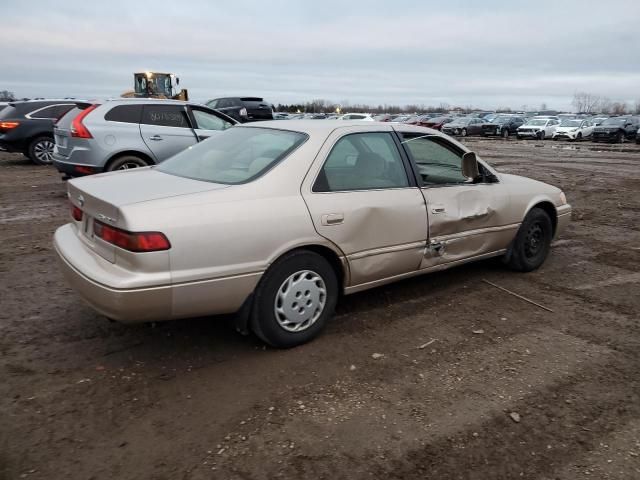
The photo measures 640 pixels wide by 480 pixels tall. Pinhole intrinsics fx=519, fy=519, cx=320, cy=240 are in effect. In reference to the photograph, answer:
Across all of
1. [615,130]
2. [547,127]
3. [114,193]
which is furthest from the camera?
[547,127]

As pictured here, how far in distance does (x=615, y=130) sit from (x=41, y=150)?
30241 mm

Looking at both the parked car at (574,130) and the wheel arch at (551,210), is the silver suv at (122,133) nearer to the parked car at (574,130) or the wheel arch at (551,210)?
the wheel arch at (551,210)

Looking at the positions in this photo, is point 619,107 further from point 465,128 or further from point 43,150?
point 43,150

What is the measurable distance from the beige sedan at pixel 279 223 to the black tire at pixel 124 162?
418 cm

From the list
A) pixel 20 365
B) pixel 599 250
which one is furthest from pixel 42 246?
pixel 599 250

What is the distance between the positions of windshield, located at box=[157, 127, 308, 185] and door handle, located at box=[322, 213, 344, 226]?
0.51 metres

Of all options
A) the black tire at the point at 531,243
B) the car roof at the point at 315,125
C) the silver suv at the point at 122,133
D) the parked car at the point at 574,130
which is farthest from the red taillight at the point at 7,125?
the parked car at the point at 574,130

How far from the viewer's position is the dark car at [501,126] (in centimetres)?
3741

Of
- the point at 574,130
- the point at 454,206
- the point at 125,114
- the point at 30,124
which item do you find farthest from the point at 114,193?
the point at 574,130

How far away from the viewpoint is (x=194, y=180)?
3572mm

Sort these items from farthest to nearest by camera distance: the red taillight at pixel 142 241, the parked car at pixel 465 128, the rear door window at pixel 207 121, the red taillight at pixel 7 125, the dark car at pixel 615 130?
the parked car at pixel 465 128 → the dark car at pixel 615 130 → the red taillight at pixel 7 125 → the rear door window at pixel 207 121 → the red taillight at pixel 142 241

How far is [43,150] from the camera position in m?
13.3

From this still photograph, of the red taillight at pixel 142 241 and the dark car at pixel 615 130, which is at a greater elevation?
the dark car at pixel 615 130

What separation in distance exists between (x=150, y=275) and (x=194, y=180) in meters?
0.91
